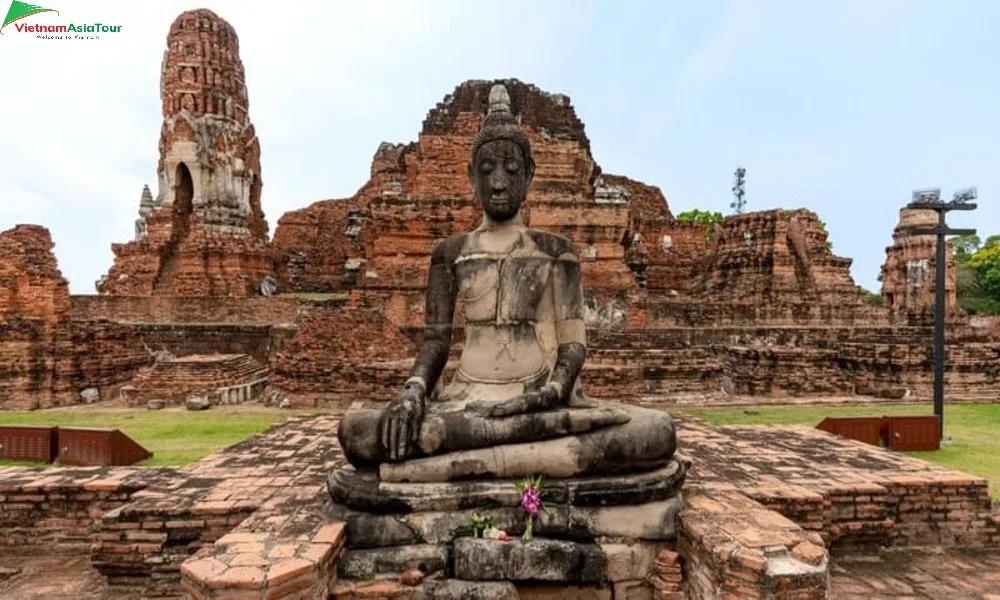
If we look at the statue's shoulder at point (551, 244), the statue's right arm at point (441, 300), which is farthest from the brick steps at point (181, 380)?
the statue's shoulder at point (551, 244)

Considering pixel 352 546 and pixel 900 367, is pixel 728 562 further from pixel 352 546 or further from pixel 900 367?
pixel 900 367

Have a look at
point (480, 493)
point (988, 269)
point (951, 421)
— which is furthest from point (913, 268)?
point (480, 493)

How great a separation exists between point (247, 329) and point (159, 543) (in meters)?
14.4

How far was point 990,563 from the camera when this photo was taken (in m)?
4.88

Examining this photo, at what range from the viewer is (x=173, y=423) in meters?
10.0

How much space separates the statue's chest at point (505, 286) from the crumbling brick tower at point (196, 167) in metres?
19.9

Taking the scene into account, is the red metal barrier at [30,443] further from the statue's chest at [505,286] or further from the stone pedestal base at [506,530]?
the statue's chest at [505,286]

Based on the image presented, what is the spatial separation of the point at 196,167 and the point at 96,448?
20.0m

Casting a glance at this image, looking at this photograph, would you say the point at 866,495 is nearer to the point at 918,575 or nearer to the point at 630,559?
the point at 918,575

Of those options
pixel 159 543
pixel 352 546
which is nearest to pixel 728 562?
pixel 352 546

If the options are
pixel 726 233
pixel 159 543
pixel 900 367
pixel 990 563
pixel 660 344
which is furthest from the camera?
pixel 726 233

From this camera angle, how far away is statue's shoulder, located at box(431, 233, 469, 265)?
4.69 m

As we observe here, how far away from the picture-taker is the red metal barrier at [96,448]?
6766 millimetres

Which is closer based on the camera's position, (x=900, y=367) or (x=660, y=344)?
(x=900, y=367)
